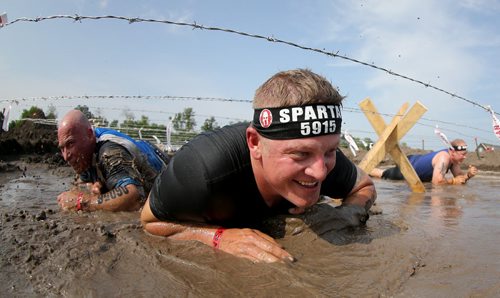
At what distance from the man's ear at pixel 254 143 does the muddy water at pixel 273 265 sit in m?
0.61

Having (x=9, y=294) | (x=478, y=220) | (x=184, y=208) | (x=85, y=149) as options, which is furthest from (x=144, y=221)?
(x=478, y=220)

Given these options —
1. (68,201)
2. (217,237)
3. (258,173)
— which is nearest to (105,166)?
(68,201)

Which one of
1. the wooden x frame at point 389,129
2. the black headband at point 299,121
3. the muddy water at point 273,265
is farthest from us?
the wooden x frame at point 389,129

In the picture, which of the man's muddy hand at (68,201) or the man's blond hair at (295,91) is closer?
the man's blond hair at (295,91)

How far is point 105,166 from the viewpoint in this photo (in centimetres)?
453

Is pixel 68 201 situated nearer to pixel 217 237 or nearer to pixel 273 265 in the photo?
pixel 217 237

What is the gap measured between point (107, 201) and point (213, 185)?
81.4 inches

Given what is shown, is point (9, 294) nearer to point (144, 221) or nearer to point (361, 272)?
point (144, 221)

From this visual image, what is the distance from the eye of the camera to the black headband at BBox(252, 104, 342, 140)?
7.07ft

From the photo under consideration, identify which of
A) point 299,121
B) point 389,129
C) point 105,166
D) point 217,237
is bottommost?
point 217,237

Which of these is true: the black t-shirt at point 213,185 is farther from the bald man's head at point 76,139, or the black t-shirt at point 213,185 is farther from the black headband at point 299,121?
the bald man's head at point 76,139

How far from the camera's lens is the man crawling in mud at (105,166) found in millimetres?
4086

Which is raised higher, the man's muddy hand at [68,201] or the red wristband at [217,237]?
the red wristband at [217,237]

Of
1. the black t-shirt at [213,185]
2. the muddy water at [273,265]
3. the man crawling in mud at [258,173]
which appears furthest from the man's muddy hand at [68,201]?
the black t-shirt at [213,185]
